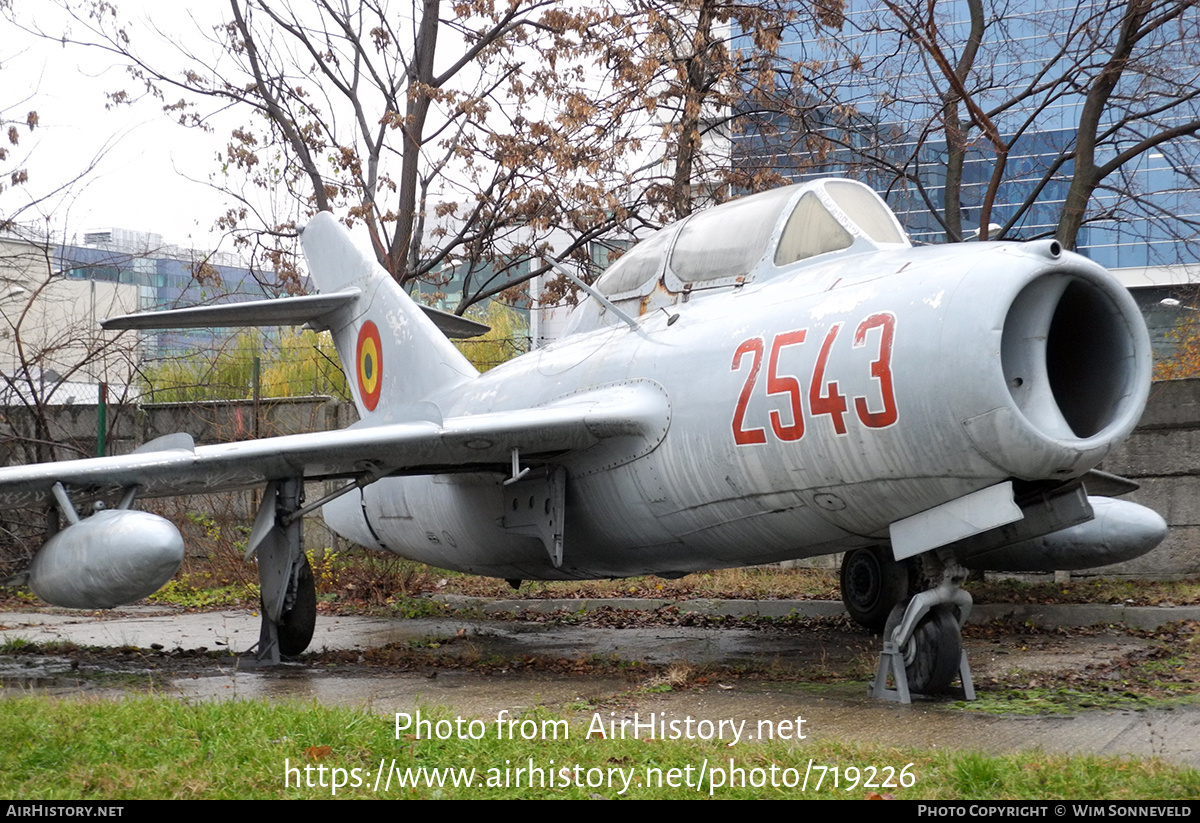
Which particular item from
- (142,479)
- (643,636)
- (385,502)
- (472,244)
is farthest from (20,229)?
(643,636)

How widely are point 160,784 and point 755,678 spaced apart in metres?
4.01

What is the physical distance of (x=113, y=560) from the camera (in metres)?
6.41

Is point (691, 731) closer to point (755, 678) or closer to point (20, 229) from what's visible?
point (755, 678)

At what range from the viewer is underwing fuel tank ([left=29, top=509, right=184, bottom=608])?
21.0 ft

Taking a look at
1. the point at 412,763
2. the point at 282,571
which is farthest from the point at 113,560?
the point at 412,763

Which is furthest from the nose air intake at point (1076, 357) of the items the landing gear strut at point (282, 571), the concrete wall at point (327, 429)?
the concrete wall at point (327, 429)

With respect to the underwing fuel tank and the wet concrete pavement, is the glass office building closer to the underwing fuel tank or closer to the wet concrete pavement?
the wet concrete pavement

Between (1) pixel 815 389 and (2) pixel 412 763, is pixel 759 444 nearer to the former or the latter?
(1) pixel 815 389

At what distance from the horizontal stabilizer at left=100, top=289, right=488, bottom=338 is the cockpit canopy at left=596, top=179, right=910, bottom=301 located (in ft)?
11.9

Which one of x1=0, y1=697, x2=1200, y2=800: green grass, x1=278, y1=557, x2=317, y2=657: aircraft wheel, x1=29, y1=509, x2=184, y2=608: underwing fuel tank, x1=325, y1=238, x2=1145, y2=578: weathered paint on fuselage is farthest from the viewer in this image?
x1=278, y1=557, x2=317, y2=657: aircraft wheel

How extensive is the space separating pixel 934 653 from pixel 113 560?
4613mm

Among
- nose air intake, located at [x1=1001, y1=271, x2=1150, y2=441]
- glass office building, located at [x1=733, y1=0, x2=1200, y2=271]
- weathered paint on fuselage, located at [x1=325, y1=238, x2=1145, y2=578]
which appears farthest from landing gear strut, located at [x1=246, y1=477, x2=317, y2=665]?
glass office building, located at [x1=733, y1=0, x2=1200, y2=271]

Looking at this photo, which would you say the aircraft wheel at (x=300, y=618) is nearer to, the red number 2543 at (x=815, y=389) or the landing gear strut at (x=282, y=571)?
the landing gear strut at (x=282, y=571)

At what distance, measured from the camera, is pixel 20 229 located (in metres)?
15.8
